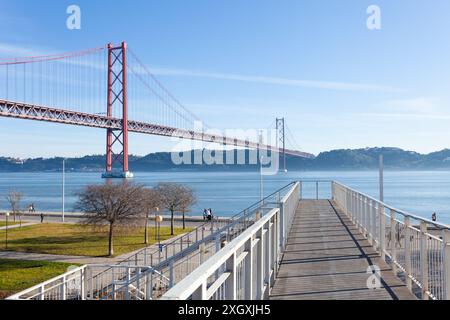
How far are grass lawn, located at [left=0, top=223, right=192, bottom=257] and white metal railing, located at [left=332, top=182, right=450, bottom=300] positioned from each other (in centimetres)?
1474

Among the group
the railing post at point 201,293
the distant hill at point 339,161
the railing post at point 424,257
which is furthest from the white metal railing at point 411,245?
the distant hill at point 339,161

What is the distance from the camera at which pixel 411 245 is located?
4.83 meters

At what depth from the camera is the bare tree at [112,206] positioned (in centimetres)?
2205

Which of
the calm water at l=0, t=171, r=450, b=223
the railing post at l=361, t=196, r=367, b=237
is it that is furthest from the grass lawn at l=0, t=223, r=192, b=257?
the railing post at l=361, t=196, r=367, b=237

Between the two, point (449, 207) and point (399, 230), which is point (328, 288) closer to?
point (399, 230)

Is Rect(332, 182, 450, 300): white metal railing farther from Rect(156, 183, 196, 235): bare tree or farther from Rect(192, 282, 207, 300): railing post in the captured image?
Rect(156, 183, 196, 235): bare tree

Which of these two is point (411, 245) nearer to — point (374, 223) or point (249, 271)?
point (374, 223)

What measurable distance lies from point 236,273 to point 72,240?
22041mm

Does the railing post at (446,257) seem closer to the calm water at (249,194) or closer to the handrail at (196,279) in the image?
the handrail at (196,279)

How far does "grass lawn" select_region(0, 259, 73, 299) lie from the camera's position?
45.8 feet

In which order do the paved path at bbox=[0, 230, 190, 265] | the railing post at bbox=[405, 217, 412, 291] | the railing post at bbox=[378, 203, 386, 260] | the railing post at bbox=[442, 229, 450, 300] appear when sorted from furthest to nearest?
1. the paved path at bbox=[0, 230, 190, 265]
2. the railing post at bbox=[378, 203, 386, 260]
3. the railing post at bbox=[405, 217, 412, 291]
4. the railing post at bbox=[442, 229, 450, 300]

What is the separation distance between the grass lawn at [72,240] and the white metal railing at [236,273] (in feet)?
53.5
